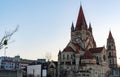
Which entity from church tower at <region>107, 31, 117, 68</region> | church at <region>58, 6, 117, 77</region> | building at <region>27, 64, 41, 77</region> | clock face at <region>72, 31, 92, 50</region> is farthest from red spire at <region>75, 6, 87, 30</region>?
building at <region>27, 64, 41, 77</region>

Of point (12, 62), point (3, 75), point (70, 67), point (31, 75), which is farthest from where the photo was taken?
point (12, 62)

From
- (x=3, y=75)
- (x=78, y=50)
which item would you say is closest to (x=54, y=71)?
(x=78, y=50)

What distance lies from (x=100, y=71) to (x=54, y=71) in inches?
621

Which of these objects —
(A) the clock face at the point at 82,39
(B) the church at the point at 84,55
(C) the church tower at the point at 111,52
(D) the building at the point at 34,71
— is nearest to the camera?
(B) the church at the point at 84,55

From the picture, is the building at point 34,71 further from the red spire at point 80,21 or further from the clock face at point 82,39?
the red spire at point 80,21

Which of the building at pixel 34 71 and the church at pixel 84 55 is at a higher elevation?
the church at pixel 84 55

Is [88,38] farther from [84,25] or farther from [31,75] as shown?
[31,75]

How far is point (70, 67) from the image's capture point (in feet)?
253

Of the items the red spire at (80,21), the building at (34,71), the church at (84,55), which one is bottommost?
the building at (34,71)

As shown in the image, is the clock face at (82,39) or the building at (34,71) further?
the building at (34,71)

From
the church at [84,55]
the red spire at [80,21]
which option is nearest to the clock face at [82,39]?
the church at [84,55]

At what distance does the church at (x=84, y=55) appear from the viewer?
2901 inches

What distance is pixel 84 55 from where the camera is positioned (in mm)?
75875

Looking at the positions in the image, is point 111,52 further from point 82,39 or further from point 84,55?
point 84,55
